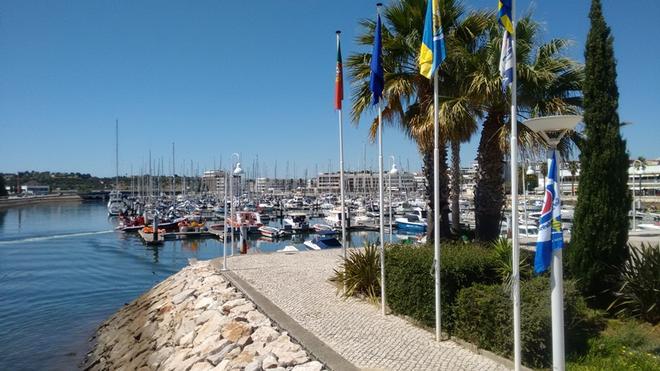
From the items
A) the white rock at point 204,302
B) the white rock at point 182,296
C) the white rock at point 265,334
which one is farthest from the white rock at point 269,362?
the white rock at point 182,296

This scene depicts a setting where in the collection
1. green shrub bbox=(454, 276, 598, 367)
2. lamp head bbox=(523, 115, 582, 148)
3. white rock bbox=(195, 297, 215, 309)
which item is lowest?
white rock bbox=(195, 297, 215, 309)

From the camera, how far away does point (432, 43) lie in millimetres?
7766

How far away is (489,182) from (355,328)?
624 cm

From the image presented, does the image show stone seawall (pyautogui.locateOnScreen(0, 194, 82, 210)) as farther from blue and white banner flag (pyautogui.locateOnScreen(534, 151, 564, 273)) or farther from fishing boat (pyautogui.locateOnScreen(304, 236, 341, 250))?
blue and white banner flag (pyautogui.locateOnScreen(534, 151, 564, 273))

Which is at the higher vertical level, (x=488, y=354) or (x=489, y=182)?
(x=489, y=182)

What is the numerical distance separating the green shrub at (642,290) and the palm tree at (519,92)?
3.75 m

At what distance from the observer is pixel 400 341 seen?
830 centimetres

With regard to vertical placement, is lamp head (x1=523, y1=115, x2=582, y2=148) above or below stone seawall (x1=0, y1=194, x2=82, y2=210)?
above

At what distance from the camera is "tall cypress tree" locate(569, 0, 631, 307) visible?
9.12m

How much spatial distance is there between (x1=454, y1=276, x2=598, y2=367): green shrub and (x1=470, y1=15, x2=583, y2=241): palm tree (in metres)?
4.94

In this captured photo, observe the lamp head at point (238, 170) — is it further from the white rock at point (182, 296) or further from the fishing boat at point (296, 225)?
the fishing boat at point (296, 225)

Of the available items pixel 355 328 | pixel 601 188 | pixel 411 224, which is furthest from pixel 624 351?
pixel 411 224

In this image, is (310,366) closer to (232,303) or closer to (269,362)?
(269,362)

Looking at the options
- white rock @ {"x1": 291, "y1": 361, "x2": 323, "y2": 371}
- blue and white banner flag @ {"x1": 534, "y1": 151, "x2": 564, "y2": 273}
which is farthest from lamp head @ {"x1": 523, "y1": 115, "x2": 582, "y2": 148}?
white rock @ {"x1": 291, "y1": 361, "x2": 323, "y2": 371}
